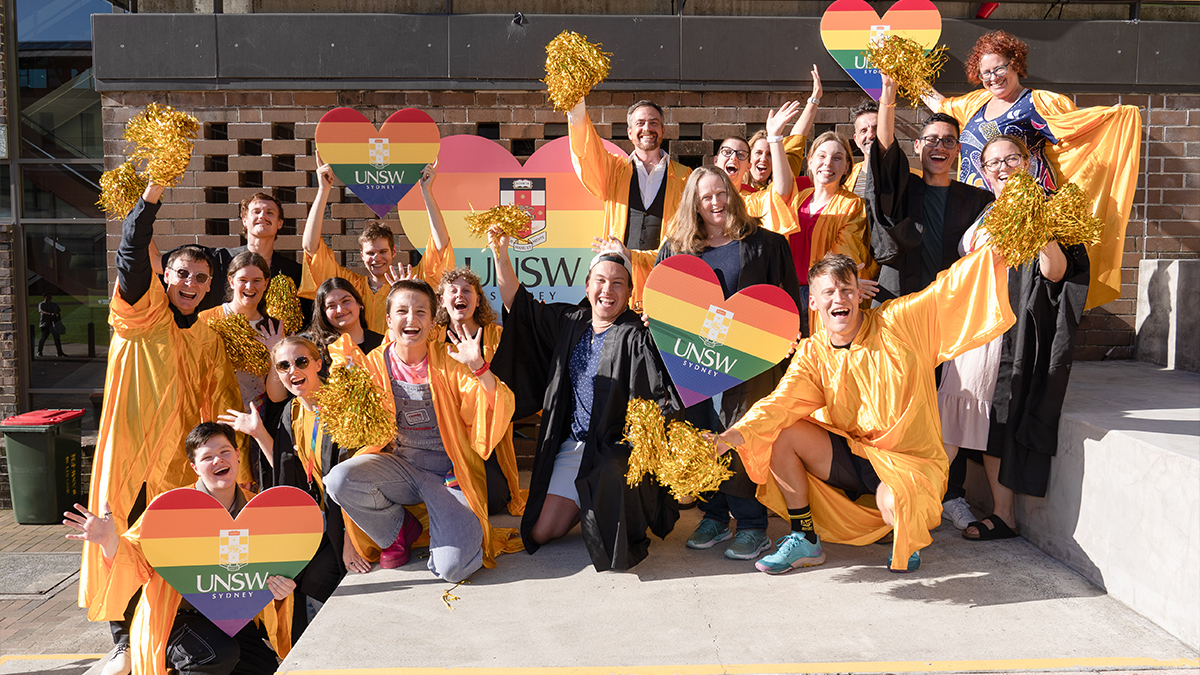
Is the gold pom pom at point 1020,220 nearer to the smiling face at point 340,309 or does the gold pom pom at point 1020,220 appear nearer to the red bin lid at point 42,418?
the smiling face at point 340,309

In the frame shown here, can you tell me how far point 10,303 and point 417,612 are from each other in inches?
209

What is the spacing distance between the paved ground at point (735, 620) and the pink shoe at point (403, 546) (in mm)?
→ 64

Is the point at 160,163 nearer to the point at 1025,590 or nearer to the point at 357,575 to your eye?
the point at 357,575

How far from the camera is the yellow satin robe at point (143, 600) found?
3367 millimetres

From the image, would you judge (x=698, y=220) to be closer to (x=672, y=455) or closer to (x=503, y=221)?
(x=503, y=221)

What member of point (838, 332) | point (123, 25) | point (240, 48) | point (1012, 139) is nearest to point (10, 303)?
point (123, 25)

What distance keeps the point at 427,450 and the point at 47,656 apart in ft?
8.07

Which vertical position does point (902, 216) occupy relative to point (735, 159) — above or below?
below

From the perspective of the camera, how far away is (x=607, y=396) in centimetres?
384

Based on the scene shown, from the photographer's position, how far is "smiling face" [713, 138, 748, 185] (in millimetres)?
4656

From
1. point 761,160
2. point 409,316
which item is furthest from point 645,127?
point 409,316

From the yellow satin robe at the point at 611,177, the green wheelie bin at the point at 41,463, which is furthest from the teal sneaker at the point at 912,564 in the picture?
the green wheelie bin at the point at 41,463

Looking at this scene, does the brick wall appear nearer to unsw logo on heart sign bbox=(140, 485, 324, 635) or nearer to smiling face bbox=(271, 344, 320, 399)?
smiling face bbox=(271, 344, 320, 399)

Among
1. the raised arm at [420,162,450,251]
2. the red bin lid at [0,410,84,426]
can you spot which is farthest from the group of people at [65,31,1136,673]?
the red bin lid at [0,410,84,426]
